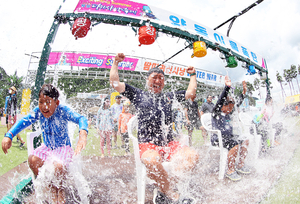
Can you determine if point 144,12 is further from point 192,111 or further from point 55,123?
point 55,123

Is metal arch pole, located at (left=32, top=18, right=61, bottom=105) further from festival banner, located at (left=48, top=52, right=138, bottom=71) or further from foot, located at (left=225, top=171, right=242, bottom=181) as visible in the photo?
festival banner, located at (left=48, top=52, right=138, bottom=71)

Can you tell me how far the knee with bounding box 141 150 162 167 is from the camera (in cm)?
161

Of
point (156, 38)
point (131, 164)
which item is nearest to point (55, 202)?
point (131, 164)

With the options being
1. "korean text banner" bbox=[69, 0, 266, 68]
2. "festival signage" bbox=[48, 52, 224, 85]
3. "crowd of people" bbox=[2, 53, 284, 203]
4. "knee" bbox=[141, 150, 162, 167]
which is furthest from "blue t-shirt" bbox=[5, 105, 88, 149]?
"festival signage" bbox=[48, 52, 224, 85]

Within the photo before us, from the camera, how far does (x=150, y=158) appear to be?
1.63 metres

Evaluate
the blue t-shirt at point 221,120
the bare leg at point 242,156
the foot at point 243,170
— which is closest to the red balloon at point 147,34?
the blue t-shirt at point 221,120

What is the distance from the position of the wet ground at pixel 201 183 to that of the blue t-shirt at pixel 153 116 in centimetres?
55

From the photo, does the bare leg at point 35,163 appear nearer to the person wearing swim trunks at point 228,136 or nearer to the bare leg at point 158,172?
the bare leg at point 158,172

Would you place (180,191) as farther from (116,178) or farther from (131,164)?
(131,164)

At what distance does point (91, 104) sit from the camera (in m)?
17.4

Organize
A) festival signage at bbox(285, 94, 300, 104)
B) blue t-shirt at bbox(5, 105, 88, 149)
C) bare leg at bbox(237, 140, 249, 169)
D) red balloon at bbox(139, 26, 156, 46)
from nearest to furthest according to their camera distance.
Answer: blue t-shirt at bbox(5, 105, 88, 149) → bare leg at bbox(237, 140, 249, 169) → red balloon at bbox(139, 26, 156, 46) → festival signage at bbox(285, 94, 300, 104)

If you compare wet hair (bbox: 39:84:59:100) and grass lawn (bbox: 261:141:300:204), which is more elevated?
wet hair (bbox: 39:84:59:100)

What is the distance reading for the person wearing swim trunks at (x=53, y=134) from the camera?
1613 mm

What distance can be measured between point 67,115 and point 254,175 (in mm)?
2822
